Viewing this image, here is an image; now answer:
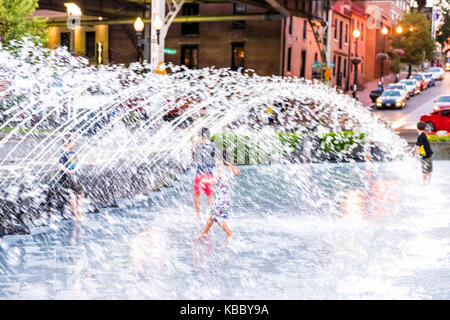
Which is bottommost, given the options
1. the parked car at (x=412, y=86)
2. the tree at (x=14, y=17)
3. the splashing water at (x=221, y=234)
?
→ the splashing water at (x=221, y=234)

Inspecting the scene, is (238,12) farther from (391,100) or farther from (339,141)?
(339,141)

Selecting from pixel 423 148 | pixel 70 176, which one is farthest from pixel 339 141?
pixel 70 176

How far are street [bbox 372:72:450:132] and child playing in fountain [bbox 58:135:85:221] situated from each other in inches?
1032

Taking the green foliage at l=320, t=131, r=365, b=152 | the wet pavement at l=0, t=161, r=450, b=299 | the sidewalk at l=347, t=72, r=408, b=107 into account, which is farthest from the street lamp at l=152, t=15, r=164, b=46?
the sidewalk at l=347, t=72, r=408, b=107

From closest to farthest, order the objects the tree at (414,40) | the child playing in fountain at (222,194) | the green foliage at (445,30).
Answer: the child playing in fountain at (222,194), the tree at (414,40), the green foliage at (445,30)

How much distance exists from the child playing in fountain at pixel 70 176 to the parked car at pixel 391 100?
39.6m

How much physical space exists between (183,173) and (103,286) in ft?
38.2

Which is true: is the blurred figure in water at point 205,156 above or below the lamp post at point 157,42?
below

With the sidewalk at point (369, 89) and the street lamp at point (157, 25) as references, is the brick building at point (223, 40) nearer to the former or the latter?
the sidewalk at point (369, 89)

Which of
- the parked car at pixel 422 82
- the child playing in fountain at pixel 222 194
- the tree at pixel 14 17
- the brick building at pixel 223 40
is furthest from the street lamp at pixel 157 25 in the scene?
the parked car at pixel 422 82

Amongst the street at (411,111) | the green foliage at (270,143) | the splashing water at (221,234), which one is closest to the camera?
the splashing water at (221,234)

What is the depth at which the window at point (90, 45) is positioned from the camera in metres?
55.7

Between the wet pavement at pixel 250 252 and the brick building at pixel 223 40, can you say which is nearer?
the wet pavement at pixel 250 252
